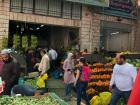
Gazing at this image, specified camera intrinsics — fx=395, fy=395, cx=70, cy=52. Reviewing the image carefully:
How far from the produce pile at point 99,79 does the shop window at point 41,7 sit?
6.03 meters


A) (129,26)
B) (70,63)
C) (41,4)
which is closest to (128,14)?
(129,26)

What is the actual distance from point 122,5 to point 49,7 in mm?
5713

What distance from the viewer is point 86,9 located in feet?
77.6

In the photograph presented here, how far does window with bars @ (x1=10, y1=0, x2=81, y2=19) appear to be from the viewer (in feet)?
66.4

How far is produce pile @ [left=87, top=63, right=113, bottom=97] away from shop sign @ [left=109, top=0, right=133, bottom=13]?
8.95 m

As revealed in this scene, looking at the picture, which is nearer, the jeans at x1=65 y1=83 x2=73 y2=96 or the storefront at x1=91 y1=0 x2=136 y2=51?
the jeans at x1=65 y1=83 x2=73 y2=96

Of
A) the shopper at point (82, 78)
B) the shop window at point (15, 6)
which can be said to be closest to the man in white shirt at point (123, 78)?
the shopper at point (82, 78)

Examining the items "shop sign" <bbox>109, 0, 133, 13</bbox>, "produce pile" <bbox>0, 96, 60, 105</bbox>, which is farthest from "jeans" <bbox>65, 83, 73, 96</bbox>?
"shop sign" <bbox>109, 0, 133, 13</bbox>

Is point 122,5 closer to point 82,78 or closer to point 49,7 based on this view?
point 49,7

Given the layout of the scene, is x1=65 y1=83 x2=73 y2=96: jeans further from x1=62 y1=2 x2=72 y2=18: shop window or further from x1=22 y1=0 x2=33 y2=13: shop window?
x1=62 y1=2 x2=72 y2=18: shop window

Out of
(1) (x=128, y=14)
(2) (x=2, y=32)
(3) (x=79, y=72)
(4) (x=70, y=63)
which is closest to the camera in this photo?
(3) (x=79, y=72)

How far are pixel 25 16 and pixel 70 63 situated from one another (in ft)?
20.8

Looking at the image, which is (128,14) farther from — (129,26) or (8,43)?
(8,43)

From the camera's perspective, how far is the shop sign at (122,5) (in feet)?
80.8
